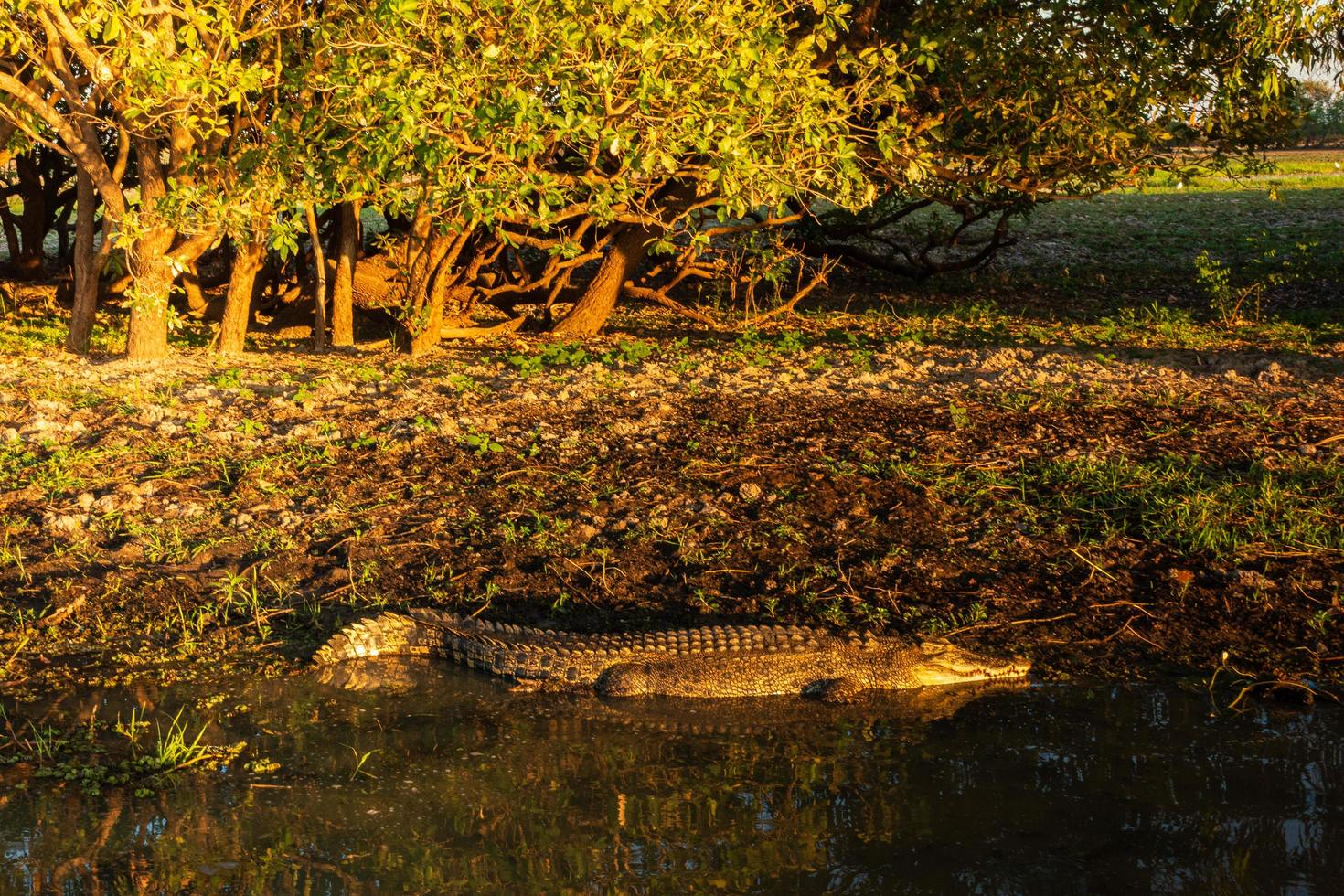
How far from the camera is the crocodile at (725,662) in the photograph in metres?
5.10

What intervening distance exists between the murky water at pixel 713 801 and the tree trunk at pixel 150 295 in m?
5.43

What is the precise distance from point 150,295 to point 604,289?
156 inches

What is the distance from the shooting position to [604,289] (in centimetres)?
1162

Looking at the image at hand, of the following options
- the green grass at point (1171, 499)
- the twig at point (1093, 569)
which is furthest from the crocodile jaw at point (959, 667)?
the green grass at point (1171, 499)

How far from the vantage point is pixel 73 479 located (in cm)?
687

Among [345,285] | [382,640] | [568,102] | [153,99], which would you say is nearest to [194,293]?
[345,285]

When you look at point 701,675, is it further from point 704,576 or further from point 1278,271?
point 1278,271

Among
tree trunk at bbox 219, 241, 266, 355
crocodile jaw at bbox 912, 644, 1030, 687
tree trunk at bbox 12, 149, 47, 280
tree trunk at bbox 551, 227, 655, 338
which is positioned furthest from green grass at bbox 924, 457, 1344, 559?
tree trunk at bbox 12, 149, 47, 280

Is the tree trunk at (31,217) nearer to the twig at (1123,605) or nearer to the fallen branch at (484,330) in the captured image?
Answer: the fallen branch at (484,330)

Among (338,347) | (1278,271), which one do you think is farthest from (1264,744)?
(1278,271)

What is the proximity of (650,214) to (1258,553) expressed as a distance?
499 cm

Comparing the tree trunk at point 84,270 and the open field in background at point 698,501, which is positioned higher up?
the tree trunk at point 84,270

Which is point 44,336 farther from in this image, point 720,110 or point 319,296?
point 720,110

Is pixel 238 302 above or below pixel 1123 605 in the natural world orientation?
above
